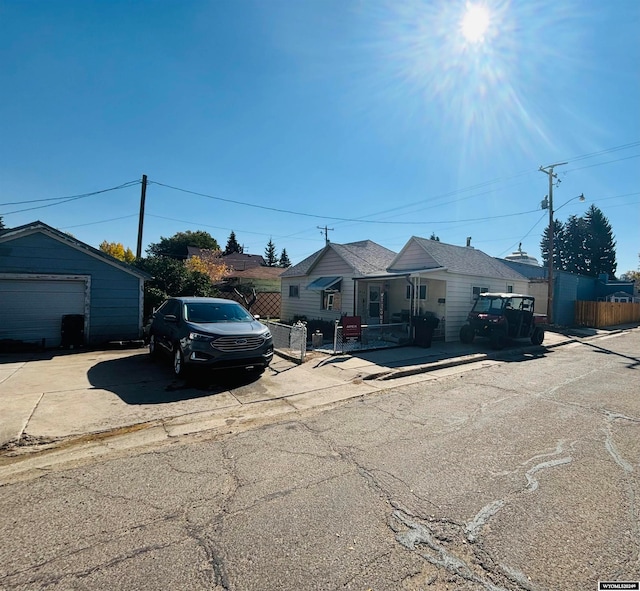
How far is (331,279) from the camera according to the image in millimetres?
17156

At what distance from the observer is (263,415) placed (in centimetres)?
557

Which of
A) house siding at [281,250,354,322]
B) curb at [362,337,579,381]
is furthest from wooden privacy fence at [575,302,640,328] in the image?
house siding at [281,250,354,322]

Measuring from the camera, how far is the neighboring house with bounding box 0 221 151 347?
1014 centimetres

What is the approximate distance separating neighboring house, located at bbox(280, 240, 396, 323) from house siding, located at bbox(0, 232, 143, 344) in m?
8.01

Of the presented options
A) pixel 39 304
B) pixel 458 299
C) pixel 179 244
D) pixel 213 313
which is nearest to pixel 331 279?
pixel 458 299

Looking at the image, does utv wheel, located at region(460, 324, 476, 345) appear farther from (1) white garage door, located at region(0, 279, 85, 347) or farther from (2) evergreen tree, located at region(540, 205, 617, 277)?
(2) evergreen tree, located at region(540, 205, 617, 277)

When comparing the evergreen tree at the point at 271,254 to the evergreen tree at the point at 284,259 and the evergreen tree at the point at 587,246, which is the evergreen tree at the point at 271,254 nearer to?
the evergreen tree at the point at 284,259

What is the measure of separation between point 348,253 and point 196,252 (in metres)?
42.7

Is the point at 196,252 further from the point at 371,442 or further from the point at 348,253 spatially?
the point at 371,442

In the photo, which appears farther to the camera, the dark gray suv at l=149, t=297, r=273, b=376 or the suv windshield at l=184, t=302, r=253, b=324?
the suv windshield at l=184, t=302, r=253, b=324

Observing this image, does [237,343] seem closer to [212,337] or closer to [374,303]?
[212,337]

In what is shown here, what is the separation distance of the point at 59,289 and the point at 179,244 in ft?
178

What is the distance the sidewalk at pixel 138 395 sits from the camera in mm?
4602

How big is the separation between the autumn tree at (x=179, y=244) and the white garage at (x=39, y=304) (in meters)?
51.6
